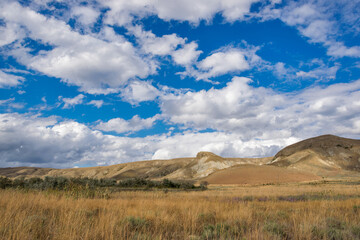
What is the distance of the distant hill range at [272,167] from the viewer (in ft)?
273

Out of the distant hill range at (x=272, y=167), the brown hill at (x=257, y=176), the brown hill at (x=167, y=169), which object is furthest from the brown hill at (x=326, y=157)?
the brown hill at (x=167, y=169)

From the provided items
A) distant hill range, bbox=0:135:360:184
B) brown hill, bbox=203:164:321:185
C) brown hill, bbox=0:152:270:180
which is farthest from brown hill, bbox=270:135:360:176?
brown hill, bbox=0:152:270:180

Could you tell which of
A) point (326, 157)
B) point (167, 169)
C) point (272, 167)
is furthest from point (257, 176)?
point (167, 169)

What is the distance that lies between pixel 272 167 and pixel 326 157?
2029 inches

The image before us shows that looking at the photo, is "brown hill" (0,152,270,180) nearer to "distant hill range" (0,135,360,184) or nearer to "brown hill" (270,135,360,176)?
"distant hill range" (0,135,360,184)

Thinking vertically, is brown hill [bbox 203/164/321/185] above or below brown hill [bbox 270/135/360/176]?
below

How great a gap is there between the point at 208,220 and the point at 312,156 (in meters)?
127

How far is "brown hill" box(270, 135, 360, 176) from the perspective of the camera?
353 ft

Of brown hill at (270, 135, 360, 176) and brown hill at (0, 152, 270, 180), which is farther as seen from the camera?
brown hill at (0, 152, 270, 180)

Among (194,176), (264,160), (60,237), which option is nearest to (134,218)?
(60,237)

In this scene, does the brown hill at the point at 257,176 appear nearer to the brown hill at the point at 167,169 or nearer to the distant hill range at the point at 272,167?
the distant hill range at the point at 272,167

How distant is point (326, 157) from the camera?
121 meters

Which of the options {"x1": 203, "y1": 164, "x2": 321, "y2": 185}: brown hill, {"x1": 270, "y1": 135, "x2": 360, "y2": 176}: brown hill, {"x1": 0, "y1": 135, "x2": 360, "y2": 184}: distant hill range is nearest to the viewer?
{"x1": 203, "y1": 164, "x2": 321, "y2": 185}: brown hill

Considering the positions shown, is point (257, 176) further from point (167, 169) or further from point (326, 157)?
point (167, 169)
